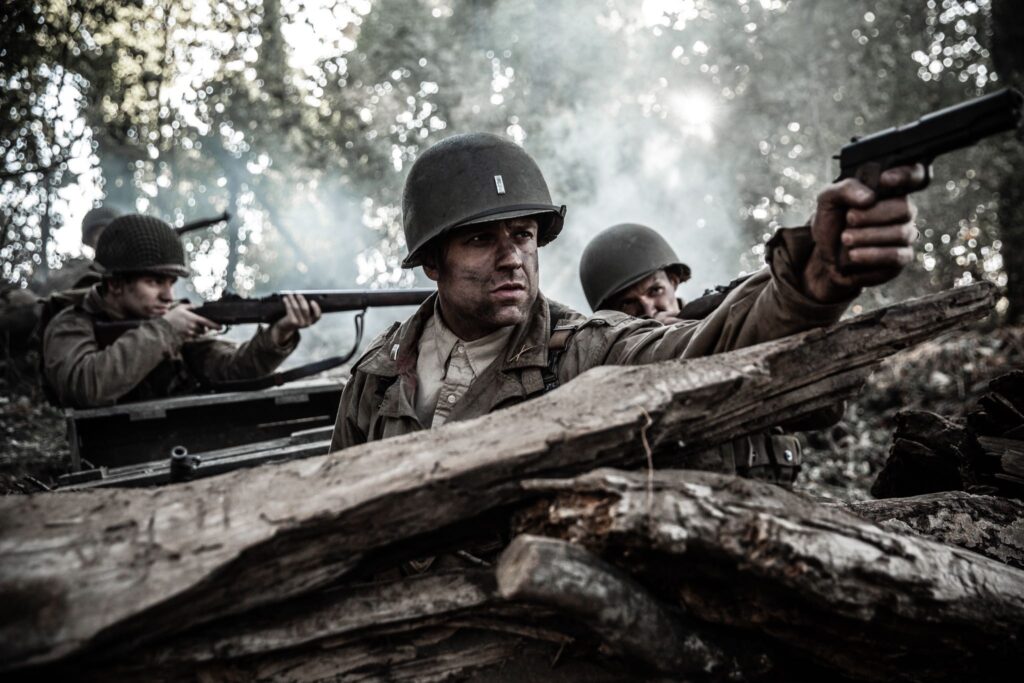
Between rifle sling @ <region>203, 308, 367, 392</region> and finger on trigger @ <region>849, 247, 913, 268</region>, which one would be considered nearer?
finger on trigger @ <region>849, 247, 913, 268</region>

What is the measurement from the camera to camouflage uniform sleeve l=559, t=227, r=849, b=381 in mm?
1743

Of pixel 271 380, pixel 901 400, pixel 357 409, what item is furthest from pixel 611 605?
pixel 901 400

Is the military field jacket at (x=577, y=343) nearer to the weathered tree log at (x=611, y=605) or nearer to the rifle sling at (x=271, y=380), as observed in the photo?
the weathered tree log at (x=611, y=605)

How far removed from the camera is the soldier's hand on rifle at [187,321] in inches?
210

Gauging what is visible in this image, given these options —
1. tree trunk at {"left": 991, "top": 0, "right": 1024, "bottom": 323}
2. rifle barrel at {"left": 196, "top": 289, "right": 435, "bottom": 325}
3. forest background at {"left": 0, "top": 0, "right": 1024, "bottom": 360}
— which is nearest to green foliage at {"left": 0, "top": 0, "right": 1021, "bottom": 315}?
forest background at {"left": 0, "top": 0, "right": 1024, "bottom": 360}

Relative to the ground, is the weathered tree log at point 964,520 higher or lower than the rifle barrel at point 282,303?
lower

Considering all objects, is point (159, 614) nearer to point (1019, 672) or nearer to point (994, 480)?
point (1019, 672)

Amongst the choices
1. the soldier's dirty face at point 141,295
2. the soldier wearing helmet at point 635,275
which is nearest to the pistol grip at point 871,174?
the soldier wearing helmet at point 635,275

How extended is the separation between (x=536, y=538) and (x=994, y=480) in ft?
6.84

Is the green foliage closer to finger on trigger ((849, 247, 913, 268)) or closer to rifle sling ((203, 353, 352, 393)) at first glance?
rifle sling ((203, 353, 352, 393))

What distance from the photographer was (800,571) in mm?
1439

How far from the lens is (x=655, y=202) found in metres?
16.3

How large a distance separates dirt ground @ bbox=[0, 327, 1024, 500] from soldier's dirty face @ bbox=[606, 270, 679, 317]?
252cm

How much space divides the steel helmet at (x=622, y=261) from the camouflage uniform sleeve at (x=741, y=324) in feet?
7.28
